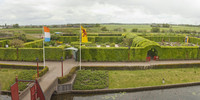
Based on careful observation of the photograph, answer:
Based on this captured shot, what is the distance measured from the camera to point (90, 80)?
14758mm

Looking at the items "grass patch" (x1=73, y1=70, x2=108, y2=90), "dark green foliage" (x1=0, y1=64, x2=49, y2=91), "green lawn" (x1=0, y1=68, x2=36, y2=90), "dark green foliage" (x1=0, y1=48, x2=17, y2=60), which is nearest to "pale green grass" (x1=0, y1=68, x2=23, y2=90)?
"green lawn" (x1=0, y1=68, x2=36, y2=90)

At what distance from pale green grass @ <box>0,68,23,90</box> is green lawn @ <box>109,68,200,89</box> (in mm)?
9564

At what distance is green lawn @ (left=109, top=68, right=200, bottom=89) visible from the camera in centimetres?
1452

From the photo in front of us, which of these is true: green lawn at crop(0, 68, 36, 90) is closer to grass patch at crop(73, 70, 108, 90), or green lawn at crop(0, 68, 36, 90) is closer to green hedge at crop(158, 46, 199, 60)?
grass patch at crop(73, 70, 108, 90)

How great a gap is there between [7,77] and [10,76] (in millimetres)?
302

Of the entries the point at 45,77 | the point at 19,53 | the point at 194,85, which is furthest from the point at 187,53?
the point at 19,53

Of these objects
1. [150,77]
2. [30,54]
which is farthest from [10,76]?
[150,77]

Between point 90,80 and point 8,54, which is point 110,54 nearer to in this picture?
point 90,80

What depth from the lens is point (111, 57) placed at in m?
20.2

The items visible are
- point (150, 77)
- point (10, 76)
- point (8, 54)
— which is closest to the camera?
point (10, 76)

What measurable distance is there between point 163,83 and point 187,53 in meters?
9.80

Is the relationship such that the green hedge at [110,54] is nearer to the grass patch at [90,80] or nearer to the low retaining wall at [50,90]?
the grass patch at [90,80]

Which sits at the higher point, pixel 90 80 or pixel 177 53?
pixel 177 53

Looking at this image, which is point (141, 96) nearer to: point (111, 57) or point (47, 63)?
point (111, 57)
